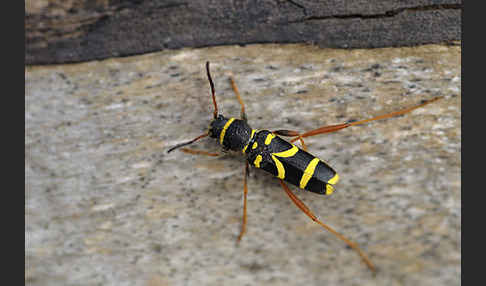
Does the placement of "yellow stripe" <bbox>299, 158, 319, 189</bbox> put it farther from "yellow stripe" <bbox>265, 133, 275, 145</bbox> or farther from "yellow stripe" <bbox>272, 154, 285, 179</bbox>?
"yellow stripe" <bbox>265, 133, 275, 145</bbox>

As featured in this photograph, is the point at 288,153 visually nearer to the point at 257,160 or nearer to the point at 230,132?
the point at 257,160

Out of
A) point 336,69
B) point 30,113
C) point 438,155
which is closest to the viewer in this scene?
point 438,155

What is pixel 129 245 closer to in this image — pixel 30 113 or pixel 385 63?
pixel 30 113

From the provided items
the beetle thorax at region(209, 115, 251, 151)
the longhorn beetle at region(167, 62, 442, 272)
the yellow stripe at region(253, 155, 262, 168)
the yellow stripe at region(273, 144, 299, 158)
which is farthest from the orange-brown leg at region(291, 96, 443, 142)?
the beetle thorax at region(209, 115, 251, 151)

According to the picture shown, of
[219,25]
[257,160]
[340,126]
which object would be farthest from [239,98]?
[340,126]

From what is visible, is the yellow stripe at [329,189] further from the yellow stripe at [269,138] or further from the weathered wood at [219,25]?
the weathered wood at [219,25]

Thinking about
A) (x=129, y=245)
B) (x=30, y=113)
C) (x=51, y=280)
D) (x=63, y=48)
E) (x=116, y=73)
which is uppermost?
(x=63, y=48)

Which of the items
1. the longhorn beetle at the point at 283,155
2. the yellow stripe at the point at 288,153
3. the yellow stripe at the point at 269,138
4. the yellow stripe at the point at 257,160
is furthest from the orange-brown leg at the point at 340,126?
the yellow stripe at the point at 257,160

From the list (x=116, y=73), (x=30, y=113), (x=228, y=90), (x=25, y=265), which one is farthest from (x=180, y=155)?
(x=25, y=265)
